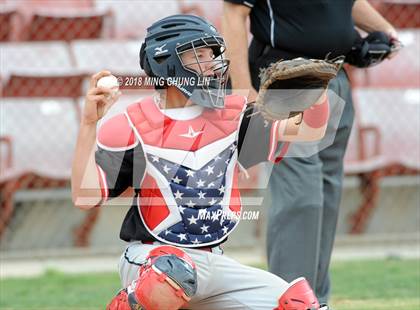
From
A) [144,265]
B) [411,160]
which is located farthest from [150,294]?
[411,160]

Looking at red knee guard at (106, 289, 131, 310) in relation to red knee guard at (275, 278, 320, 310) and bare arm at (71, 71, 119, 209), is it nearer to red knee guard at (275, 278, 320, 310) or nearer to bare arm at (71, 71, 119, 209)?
bare arm at (71, 71, 119, 209)

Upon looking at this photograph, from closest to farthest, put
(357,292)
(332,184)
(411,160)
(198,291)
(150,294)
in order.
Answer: (150,294), (198,291), (332,184), (357,292), (411,160)

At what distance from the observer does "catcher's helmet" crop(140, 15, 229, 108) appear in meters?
3.49

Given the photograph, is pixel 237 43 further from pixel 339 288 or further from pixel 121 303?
pixel 339 288

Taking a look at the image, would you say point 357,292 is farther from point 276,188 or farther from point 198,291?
point 198,291

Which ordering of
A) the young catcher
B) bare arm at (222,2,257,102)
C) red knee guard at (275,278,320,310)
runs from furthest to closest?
1. bare arm at (222,2,257,102)
2. the young catcher
3. red knee guard at (275,278,320,310)

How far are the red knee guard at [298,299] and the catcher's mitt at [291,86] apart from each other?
605 mm

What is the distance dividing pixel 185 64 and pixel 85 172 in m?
0.52

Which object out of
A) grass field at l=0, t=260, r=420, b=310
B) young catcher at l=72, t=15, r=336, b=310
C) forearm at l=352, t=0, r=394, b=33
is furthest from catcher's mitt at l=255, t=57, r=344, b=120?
grass field at l=0, t=260, r=420, b=310

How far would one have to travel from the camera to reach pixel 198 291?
11.2 feet

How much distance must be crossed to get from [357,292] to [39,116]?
296cm

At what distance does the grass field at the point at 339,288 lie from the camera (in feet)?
17.4

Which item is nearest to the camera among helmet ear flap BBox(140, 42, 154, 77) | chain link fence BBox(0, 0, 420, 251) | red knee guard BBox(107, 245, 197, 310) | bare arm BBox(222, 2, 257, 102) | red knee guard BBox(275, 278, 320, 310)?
red knee guard BBox(107, 245, 197, 310)

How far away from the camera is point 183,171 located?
3479 mm
